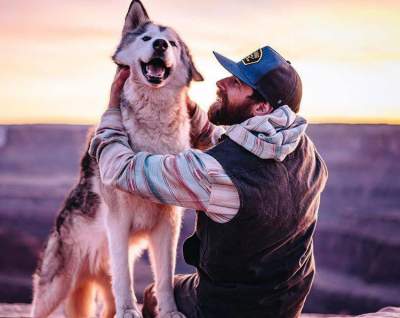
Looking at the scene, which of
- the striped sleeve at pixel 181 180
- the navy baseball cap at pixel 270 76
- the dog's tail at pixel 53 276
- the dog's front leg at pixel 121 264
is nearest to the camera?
the striped sleeve at pixel 181 180

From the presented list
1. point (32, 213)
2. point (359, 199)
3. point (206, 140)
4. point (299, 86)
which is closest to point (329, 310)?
point (359, 199)

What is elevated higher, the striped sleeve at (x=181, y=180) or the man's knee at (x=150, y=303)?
the striped sleeve at (x=181, y=180)

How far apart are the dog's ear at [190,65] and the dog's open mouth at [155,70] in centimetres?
15

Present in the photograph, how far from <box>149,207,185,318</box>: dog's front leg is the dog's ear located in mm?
608

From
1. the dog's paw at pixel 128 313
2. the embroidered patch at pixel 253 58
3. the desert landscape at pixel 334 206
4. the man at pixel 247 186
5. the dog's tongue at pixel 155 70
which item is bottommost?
the desert landscape at pixel 334 206

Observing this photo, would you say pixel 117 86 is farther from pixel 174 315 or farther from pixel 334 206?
pixel 334 206

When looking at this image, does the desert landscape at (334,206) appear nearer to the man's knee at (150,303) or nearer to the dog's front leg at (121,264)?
the man's knee at (150,303)

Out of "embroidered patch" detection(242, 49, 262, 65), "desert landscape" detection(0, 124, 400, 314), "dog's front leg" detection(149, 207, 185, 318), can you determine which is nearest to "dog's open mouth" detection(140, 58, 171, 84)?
"embroidered patch" detection(242, 49, 262, 65)

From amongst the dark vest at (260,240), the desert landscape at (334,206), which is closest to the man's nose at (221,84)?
the dark vest at (260,240)

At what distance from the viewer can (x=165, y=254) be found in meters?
2.87

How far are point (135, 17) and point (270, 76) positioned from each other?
86 cm

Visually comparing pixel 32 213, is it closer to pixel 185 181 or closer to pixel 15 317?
pixel 15 317

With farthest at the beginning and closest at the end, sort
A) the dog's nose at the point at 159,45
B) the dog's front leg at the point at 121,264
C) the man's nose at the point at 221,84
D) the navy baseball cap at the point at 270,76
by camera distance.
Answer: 1. the dog's front leg at the point at 121,264
2. the dog's nose at the point at 159,45
3. the man's nose at the point at 221,84
4. the navy baseball cap at the point at 270,76

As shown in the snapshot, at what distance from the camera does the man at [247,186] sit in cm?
217
